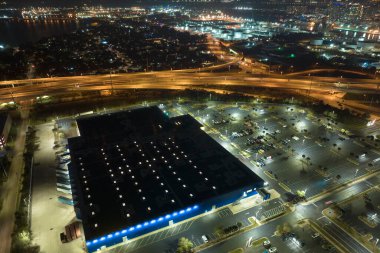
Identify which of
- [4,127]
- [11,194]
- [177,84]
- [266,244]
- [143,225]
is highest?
[177,84]

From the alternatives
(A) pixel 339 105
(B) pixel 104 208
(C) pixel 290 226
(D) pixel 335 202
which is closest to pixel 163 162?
(B) pixel 104 208

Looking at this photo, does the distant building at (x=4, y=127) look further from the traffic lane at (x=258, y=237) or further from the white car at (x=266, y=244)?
the white car at (x=266, y=244)

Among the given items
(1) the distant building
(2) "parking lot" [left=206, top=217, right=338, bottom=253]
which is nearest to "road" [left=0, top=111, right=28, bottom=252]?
(1) the distant building

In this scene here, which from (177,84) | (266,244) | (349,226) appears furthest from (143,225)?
(177,84)

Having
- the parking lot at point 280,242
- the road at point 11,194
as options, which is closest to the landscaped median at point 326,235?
the parking lot at point 280,242

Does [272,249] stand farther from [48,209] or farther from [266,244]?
[48,209]
